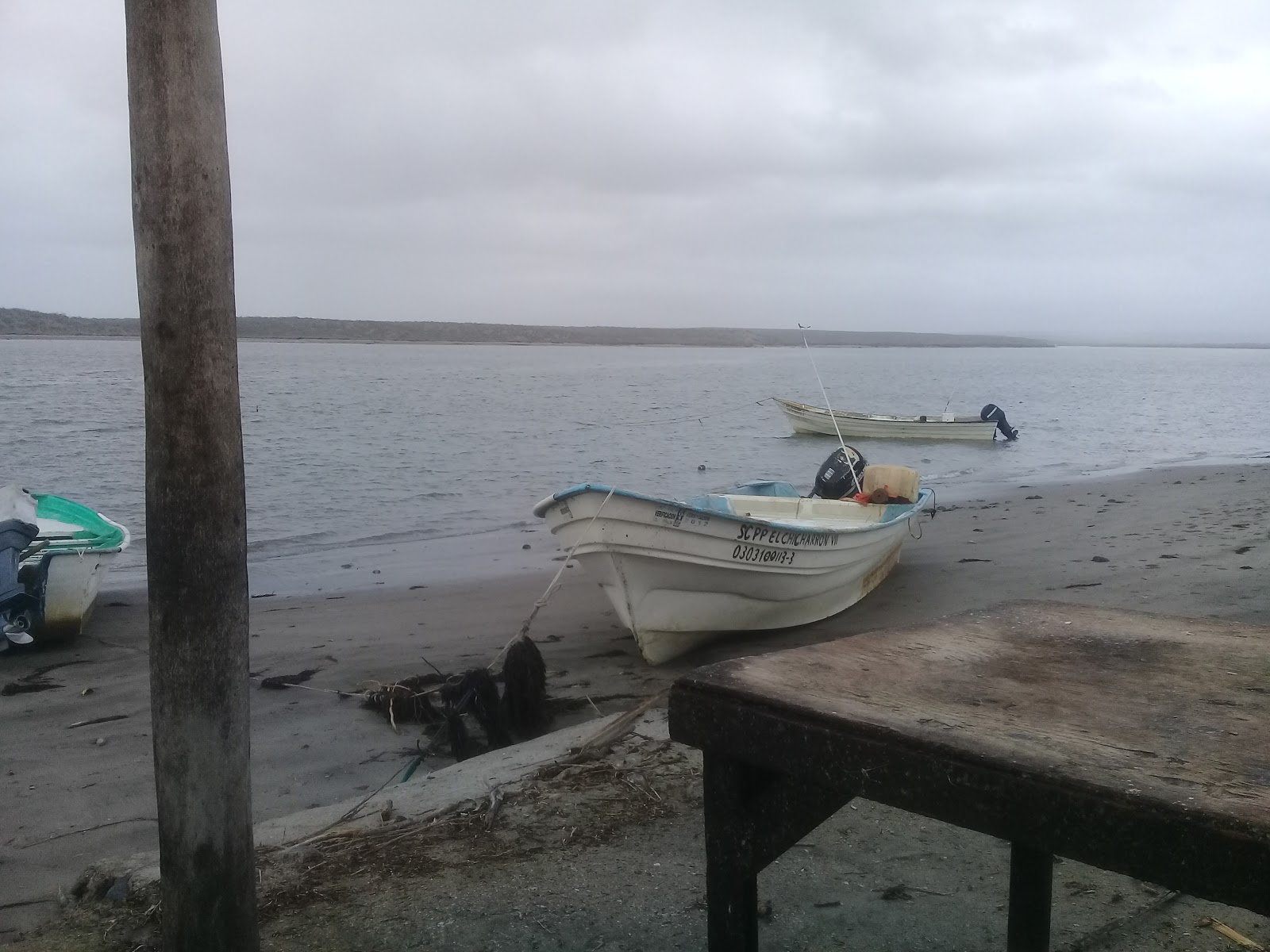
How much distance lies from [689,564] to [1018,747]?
6175 millimetres

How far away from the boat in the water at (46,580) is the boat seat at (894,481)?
8276mm

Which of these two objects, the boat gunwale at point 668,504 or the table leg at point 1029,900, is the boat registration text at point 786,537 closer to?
the boat gunwale at point 668,504

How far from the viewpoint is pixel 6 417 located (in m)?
37.9

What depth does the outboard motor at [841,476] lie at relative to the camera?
12.5 m

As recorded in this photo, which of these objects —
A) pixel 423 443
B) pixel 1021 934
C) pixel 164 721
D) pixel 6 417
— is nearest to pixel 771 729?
pixel 1021 934

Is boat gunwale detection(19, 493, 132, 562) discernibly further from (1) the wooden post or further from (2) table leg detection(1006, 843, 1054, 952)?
(2) table leg detection(1006, 843, 1054, 952)

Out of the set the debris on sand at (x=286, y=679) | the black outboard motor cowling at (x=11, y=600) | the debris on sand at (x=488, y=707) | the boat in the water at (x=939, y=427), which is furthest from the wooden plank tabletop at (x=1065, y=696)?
the boat in the water at (x=939, y=427)

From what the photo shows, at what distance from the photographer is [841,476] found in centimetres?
1265

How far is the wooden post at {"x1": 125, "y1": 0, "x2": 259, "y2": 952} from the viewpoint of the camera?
269 centimetres

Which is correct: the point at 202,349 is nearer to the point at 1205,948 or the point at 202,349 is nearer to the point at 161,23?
the point at 161,23

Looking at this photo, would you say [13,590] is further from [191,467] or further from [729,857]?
[729,857]

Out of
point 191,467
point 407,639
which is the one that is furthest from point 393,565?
point 191,467

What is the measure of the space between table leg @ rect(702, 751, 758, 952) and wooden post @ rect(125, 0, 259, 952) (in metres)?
1.42

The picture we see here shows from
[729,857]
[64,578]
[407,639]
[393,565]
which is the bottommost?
[393,565]
